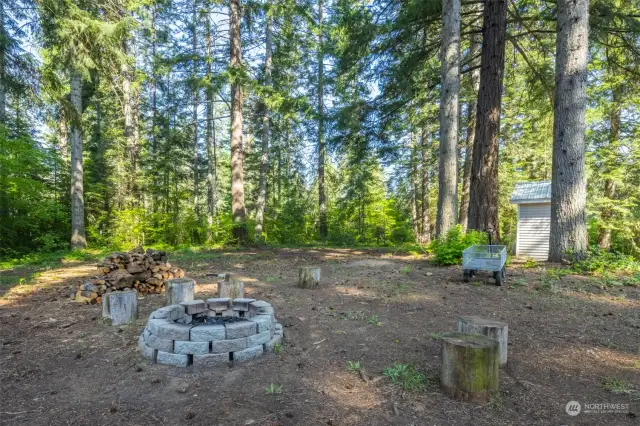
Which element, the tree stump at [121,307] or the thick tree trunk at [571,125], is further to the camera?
the thick tree trunk at [571,125]

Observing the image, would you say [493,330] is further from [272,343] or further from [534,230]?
[534,230]

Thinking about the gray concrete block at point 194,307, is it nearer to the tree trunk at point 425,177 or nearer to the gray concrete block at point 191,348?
the gray concrete block at point 191,348

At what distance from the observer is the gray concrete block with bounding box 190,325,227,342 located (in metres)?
3.12

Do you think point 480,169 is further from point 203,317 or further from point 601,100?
point 601,100

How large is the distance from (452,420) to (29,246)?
1623 centimetres

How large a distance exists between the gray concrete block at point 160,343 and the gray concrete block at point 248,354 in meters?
0.64

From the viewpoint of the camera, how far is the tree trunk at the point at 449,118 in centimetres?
837

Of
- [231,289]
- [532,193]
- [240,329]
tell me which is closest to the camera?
[240,329]

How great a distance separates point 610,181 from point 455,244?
1090 centimetres

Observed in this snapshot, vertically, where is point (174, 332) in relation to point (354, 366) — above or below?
above

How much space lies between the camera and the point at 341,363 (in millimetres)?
3197

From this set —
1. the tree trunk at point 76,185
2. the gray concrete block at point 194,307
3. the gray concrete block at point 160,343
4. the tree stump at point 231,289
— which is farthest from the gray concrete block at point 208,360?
the tree trunk at point 76,185

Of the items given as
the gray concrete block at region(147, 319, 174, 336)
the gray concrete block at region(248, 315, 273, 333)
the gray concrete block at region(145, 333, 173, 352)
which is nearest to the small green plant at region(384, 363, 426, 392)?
the gray concrete block at region(248, 315, 273, 333)

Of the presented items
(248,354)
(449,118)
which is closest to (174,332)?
(248,354)
